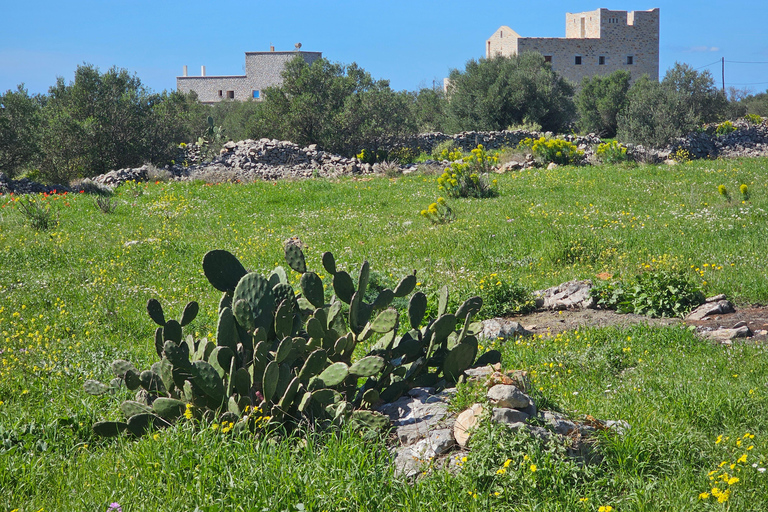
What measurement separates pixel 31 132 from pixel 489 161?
53.4ft

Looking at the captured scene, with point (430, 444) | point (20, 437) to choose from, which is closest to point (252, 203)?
point (20, 437)

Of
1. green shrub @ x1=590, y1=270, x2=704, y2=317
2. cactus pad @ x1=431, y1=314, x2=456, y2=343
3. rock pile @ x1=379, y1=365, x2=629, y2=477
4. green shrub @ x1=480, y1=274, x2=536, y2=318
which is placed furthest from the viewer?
green shrub @ x1=480, y1=274, x2=536, y2=318

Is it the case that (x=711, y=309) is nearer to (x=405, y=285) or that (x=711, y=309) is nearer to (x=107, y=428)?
(x=405, y=285)

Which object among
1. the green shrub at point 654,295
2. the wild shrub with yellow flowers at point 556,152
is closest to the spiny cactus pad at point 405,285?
the green shrub at point 654,295

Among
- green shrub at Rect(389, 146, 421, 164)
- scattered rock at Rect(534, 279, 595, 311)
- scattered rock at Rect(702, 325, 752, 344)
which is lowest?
scattered rock at Rect(702, 325, 752, 344)

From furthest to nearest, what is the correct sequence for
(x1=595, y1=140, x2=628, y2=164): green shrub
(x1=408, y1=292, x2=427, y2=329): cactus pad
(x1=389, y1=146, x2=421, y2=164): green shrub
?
(x1=389, y1=146, x2=421, y2=164): green shrub
(x1=595, y1=140, x2=628, y2=164): green shrub
(x1=408, y1=292, x2=427, y2=329): cactus pad

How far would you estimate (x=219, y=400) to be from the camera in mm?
3453

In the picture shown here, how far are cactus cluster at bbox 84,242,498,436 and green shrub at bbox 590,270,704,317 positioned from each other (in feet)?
10.2

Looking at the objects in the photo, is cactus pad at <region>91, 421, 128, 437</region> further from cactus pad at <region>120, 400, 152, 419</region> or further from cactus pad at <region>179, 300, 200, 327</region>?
cactus pad at <region>179, 300, 200, 327</region>

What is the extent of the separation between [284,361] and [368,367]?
0.56 m

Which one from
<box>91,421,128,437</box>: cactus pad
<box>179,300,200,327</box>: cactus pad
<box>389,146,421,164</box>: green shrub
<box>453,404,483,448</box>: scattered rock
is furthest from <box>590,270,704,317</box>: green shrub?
<box>389,146,421,164</box>: green shrub

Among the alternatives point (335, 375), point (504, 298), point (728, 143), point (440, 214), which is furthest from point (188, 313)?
point (728, 143)

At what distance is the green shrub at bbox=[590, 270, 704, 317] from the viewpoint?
6.32m

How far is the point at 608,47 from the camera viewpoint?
172 ft
